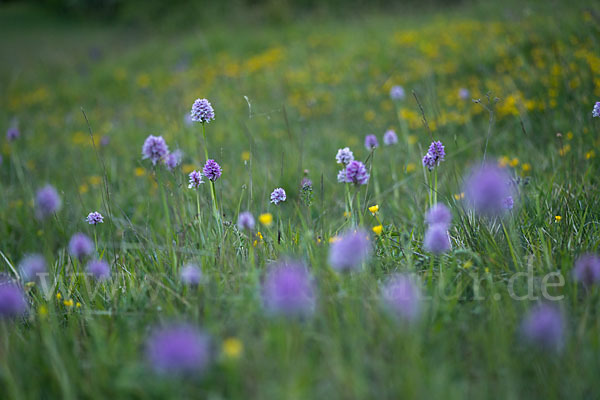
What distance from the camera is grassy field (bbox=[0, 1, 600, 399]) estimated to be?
1.16 meters

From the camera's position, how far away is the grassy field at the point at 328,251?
1.16 meters

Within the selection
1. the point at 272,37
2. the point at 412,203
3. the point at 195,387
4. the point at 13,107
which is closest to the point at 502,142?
the point at 412,203

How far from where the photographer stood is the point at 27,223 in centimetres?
307

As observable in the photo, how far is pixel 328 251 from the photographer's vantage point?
1.65 metres

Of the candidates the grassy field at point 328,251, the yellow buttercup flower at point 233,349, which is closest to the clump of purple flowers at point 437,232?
the grassy field at point 328,251

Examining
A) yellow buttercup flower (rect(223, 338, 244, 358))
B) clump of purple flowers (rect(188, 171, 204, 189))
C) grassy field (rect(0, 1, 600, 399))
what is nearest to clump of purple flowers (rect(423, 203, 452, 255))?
grassy field (rect(0, 1, 600, 399))

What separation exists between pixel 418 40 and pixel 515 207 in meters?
4.90

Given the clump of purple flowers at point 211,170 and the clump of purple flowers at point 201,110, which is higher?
the clump of purple flowers at point 201,110

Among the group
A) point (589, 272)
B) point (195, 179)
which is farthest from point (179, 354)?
point (589, 272)

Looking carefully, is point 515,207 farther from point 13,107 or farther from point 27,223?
point 13,107

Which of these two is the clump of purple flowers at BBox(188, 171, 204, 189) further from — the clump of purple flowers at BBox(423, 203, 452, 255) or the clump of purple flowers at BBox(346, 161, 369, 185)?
the clump of purple flowers at BBox(423, 203, 452, 255)

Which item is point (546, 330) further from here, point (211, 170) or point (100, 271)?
point (100, 271)

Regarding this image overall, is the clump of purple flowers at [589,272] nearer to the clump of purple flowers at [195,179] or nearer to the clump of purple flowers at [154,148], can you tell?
the clump of purple flowers at [195,179]

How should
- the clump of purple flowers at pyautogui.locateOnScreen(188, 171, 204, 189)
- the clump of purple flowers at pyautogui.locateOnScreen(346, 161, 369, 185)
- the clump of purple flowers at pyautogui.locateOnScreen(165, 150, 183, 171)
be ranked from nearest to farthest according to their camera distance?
1. the clump of purple flowers at pyautogui.locateOnScreen(346, 161, 369, 185)
2. the clump of purple flowers at pyautogui.locateOnScreen(188, 171, 204, 189)
3. the clump of purple flowers at pyautogui.locateOnScreen(165, 150, 183, 171)
